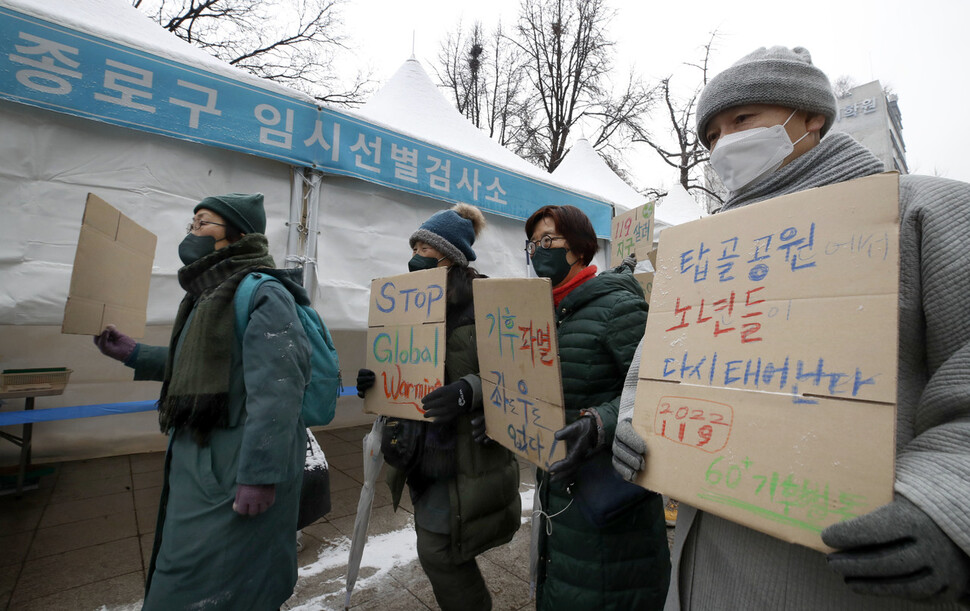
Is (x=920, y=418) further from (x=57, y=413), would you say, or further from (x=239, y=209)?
(x=57, y=413)

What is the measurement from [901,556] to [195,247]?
2197mm

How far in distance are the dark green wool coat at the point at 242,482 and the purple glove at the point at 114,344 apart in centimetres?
65

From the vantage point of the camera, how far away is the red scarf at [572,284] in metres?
1.76

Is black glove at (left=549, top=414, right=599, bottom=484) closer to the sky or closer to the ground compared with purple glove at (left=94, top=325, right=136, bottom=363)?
closer to the ground

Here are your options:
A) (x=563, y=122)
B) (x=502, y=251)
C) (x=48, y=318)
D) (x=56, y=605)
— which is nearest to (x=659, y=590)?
(x=56, y=605)

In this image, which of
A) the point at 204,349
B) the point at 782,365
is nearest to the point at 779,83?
the point at 782,365

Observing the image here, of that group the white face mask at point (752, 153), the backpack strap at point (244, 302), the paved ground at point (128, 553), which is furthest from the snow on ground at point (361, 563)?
the white face mask at point (752, 153)

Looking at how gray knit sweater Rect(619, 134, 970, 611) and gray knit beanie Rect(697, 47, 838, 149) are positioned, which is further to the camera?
gray knit beanie Rect(697, 47, 838, 149)

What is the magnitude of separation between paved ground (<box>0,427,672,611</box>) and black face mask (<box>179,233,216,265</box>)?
190 centimetres

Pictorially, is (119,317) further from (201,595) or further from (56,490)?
(56,490)

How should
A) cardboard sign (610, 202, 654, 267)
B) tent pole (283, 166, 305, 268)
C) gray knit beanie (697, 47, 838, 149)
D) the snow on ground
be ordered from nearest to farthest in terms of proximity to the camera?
gray knit beanie (697, 47, 838, 149) < the snow on ground < tent pole (283, 166, 305, 268) < cardboard sign (610, 202, 654, 267)

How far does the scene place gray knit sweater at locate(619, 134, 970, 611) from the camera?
63 cm

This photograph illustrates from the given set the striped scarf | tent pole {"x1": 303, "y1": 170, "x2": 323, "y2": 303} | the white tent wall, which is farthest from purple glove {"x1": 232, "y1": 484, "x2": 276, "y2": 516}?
tent pole {"x1": 303, "y1": 170, "x2": 323, "y2": 303}

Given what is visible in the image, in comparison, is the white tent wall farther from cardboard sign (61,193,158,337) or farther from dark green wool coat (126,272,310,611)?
dark green wool coat (126,272,310,611)
